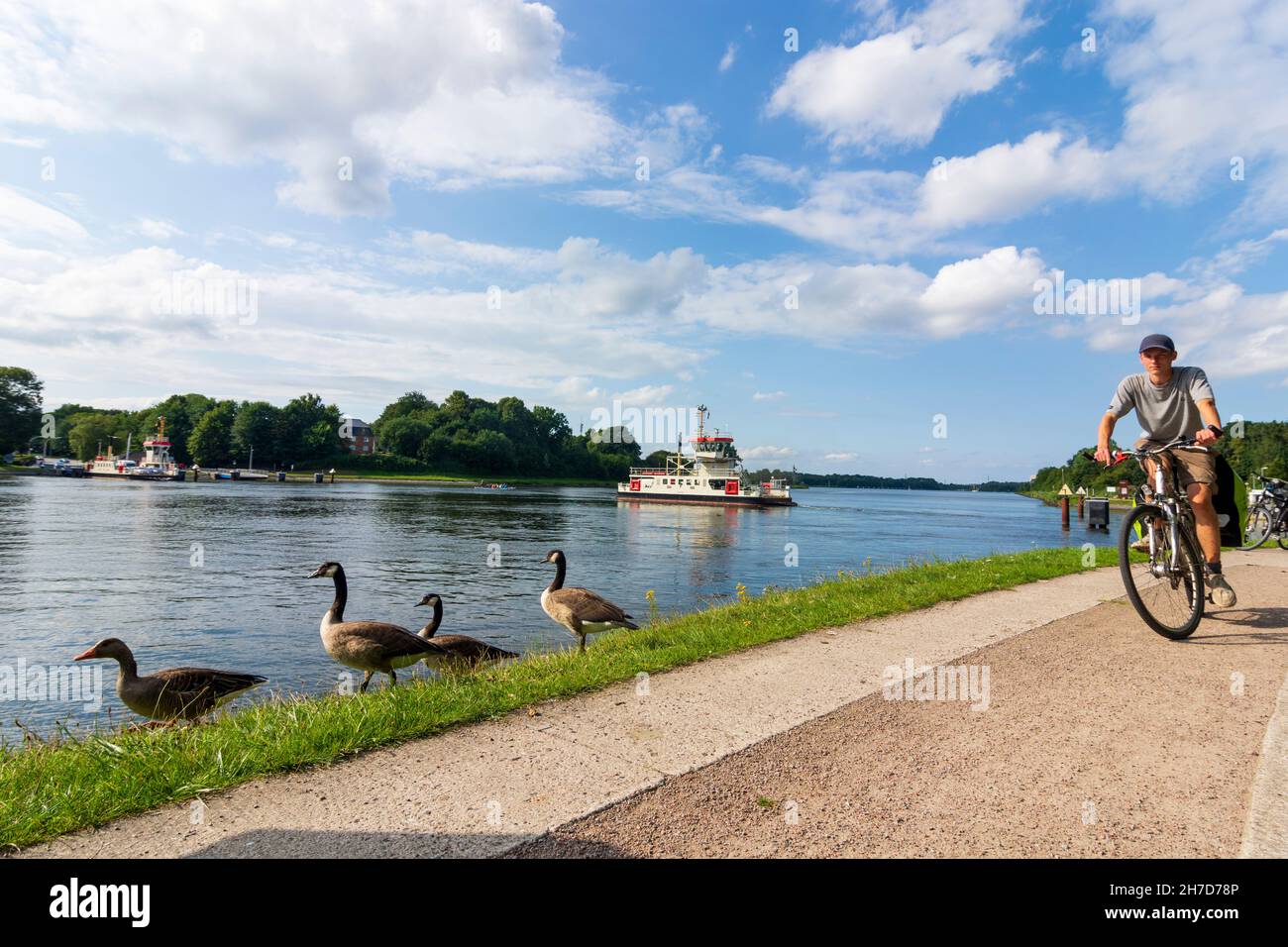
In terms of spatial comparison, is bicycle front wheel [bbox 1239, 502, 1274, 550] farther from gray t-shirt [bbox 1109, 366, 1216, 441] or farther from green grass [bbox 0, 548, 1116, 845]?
green grass [bbox 0, 548, 1116, 845]

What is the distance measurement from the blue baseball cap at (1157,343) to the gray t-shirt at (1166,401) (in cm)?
27

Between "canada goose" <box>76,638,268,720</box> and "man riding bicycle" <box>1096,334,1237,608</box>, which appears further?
"man riding bicycle" <box>1096,334,1237,608</box>

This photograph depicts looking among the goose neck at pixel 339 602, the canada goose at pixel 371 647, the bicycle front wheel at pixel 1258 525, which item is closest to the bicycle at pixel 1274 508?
the bicycle front wheel at pixel 1258 525

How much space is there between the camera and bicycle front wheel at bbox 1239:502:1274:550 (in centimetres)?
1645

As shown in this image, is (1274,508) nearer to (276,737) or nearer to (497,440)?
(276,737)

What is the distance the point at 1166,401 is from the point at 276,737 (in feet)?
25.9

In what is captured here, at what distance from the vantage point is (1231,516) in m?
7.10

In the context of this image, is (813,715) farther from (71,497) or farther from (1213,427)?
(71,497)

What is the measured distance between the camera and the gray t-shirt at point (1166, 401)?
6691mm

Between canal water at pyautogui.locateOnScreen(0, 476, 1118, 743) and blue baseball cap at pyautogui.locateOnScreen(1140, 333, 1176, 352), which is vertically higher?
blue baseball cap at pyautogui.locateOnScreen(1140, 333, 1176, 352)
